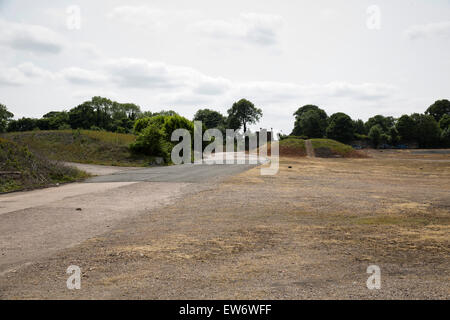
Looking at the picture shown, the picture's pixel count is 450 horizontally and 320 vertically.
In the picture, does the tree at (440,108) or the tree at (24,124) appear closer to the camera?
the tree at (24,124)

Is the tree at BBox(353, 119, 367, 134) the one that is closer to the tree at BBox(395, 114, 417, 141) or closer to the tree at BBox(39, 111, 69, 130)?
the tree at BBox(395, 114, 417, 141)

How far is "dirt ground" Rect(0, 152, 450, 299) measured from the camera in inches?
195

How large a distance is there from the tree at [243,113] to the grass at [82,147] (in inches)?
2633

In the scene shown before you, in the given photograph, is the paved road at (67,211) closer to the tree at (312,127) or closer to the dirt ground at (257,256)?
the dirt ground at (257,256)

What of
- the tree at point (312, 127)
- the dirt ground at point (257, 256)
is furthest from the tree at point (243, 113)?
the dirt ground at point (257, 256)

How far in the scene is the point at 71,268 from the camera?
5.88m

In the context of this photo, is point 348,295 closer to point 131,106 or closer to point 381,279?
point 381,279

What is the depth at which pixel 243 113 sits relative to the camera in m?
102

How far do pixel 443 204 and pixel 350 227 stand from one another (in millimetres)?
5948

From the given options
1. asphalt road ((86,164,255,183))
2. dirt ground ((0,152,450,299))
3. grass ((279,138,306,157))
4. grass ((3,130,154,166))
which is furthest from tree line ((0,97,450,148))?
dirt ground ((0,152,450,299))

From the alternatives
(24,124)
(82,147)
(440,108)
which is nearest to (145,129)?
(82,147)

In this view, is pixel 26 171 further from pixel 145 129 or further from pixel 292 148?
pixel 292 148

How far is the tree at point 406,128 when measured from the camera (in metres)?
81.4
